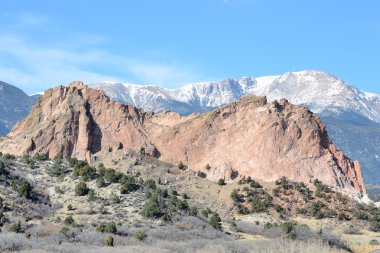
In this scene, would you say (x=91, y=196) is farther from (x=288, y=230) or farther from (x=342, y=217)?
(x=342, y=217)

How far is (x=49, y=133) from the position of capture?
105 m

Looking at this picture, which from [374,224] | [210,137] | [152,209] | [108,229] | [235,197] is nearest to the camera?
[108,229]

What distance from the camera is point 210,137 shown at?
4178 inches

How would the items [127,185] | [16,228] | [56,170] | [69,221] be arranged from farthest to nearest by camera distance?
[56,170], [127,185], [69,221], [16,228]

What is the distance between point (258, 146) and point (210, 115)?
459 inches

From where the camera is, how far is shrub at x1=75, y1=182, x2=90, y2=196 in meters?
71.6

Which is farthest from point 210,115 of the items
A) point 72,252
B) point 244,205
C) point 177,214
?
point 72,252

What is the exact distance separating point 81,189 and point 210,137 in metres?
38.5

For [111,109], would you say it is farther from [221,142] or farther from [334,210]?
[334,210]

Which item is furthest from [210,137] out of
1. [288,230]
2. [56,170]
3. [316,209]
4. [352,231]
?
[288,230]

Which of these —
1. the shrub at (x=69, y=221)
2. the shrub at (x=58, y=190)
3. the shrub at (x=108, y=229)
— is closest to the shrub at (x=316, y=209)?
the shrub at (x=58, y=190)

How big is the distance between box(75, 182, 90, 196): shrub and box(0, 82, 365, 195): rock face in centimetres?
2885

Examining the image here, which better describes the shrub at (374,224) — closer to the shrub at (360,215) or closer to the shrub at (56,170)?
the shrub at (360,215)

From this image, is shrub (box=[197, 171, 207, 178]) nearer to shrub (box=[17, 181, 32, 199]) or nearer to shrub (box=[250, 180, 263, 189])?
shrub (box=[250, 180, 263, 189])
